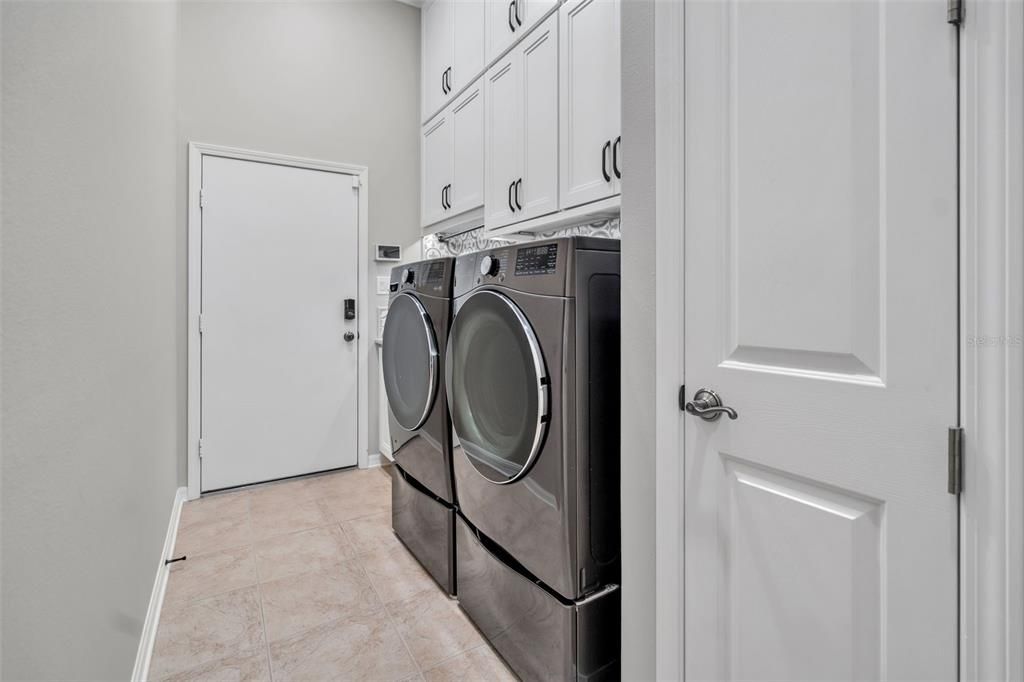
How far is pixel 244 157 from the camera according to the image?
2998mm

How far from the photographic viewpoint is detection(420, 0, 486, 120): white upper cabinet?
106 inches

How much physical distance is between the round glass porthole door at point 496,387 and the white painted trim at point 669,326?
1.05 feet

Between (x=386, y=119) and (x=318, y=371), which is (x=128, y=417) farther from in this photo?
(x=386, y=119)

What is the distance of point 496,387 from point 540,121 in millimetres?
1340

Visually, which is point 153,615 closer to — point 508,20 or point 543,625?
point 543,625

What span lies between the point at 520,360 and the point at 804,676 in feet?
2.81

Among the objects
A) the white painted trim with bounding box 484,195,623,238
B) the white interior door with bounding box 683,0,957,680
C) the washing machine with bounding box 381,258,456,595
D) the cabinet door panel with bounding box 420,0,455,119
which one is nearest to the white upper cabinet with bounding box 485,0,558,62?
the cabinet door panel with bounding box 420,0,455,119

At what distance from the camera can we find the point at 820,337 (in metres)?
0.83

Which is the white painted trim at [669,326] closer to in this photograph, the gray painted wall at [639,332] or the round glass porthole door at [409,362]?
the gray painted wall at [639,332]

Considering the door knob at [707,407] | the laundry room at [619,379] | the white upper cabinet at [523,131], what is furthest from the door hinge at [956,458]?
the white upper cabinet at [523,131]

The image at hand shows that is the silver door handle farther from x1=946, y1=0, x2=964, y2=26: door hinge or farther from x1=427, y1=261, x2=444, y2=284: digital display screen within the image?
x1=427, y1=261, x2=444, y2=284: digital display screen

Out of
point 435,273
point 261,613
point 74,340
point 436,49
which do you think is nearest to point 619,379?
point 435,273

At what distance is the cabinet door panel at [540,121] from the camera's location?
7.06 feet

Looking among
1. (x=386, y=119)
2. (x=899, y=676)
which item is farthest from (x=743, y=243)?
(x=386, y=119)
